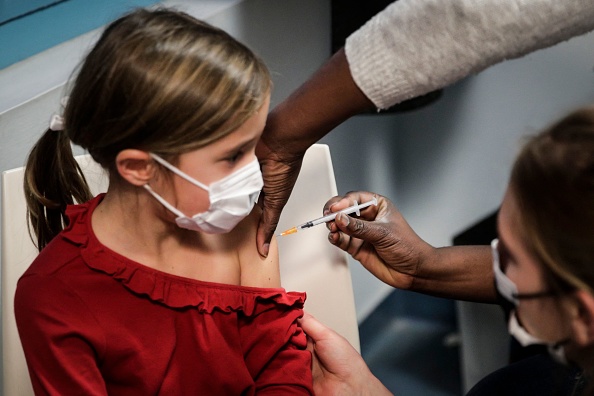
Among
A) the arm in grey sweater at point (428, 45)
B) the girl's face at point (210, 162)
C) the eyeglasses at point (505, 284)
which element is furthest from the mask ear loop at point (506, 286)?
the girl's face at point (210, 162)

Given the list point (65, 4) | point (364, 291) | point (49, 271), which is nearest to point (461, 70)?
point (49, 271)

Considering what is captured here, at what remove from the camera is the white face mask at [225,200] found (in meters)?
1.08

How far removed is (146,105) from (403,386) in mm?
1648

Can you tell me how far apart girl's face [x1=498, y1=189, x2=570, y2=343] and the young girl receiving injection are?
1.22ft

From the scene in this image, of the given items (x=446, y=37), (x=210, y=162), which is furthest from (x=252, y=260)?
(x=446, y=37)

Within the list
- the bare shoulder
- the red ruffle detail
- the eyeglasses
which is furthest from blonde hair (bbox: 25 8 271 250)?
the eyeglasses

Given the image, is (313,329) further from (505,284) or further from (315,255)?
(505,284)

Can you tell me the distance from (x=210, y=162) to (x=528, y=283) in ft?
1.50

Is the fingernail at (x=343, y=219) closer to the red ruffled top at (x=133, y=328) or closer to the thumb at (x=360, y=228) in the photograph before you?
the thumb at (x=360, y=228)

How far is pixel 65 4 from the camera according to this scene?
5.29 feet

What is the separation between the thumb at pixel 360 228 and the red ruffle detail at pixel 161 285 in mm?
179

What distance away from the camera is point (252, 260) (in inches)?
50.6

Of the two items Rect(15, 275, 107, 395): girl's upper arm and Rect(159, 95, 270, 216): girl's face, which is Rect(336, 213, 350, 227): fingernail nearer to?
Rect(159, 95, 270, 216): girl's face

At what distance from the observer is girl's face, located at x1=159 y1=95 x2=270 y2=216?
1.05 m
